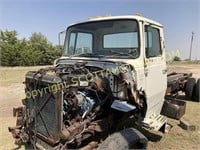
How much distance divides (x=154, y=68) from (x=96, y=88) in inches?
62.8

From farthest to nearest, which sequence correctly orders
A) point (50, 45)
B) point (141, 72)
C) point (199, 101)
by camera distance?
point (50, 45), point (199, 101), point (141, 72)

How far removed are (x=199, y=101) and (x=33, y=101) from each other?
720 cm

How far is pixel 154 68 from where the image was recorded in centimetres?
556

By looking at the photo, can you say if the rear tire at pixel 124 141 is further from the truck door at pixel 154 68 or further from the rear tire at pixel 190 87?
the rear tire at pixel 190 87

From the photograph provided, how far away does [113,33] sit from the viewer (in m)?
5.61

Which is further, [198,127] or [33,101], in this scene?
[198,127]

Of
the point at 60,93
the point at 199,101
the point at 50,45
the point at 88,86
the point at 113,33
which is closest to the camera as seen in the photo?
the point at 60,93

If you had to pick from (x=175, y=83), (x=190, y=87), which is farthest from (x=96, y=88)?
(x=190, y=87)

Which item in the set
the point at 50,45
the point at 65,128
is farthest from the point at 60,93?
the point at 50,45

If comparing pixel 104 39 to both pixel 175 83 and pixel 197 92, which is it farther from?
pixel 197 92

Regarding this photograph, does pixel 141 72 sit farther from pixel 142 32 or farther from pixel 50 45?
pixel 50 45

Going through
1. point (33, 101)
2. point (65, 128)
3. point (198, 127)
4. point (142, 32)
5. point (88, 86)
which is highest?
point (142, 32)

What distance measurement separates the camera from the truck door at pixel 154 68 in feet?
17.1

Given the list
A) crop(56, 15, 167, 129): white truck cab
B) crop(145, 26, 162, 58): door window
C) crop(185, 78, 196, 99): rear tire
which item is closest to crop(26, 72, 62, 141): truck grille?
crop(56, 15, 167, 129): white truck cab
